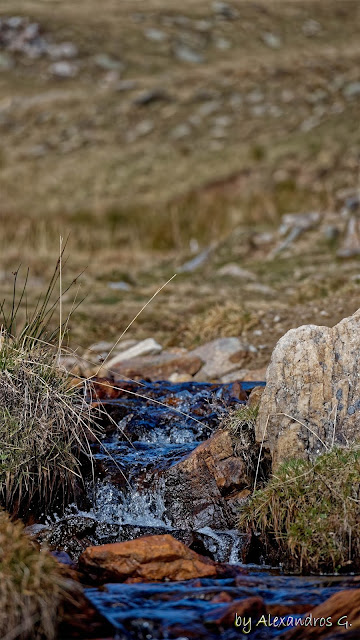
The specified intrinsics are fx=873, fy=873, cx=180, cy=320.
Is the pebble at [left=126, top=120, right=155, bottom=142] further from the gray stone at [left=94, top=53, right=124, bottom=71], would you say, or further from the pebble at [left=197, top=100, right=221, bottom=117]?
the gray stone at [left=94, top=53, right=124, bottom=71]

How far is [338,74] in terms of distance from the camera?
119ft

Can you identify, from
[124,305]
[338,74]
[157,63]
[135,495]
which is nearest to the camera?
[135,495]

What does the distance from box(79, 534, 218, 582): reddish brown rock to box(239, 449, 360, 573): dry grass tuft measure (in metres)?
0.47

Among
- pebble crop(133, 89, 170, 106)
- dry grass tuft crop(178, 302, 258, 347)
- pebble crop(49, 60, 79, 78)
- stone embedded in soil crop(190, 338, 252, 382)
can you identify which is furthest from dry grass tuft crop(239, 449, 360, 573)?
pebble crop(49, 60, 79, 78)

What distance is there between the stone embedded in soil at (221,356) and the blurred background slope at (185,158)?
332mm

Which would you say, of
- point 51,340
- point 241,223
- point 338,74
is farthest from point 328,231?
point 338,74

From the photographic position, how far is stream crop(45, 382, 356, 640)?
450cm

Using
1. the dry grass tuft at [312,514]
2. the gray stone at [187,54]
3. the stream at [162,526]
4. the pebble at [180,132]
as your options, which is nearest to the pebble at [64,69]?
the gray stone at [187,54]

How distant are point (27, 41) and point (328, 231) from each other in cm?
3188

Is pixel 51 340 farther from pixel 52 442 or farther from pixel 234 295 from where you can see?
pixel 234 295

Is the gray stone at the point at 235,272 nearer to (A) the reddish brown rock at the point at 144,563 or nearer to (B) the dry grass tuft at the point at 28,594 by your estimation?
(A) the reddish brown rock at the point at 144,563

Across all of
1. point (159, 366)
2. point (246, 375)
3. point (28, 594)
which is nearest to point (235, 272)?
point (159, 366)

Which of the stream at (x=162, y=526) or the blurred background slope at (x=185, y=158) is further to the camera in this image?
the blurred background slope at (x=185, y=158)

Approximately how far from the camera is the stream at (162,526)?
450 centimetres
